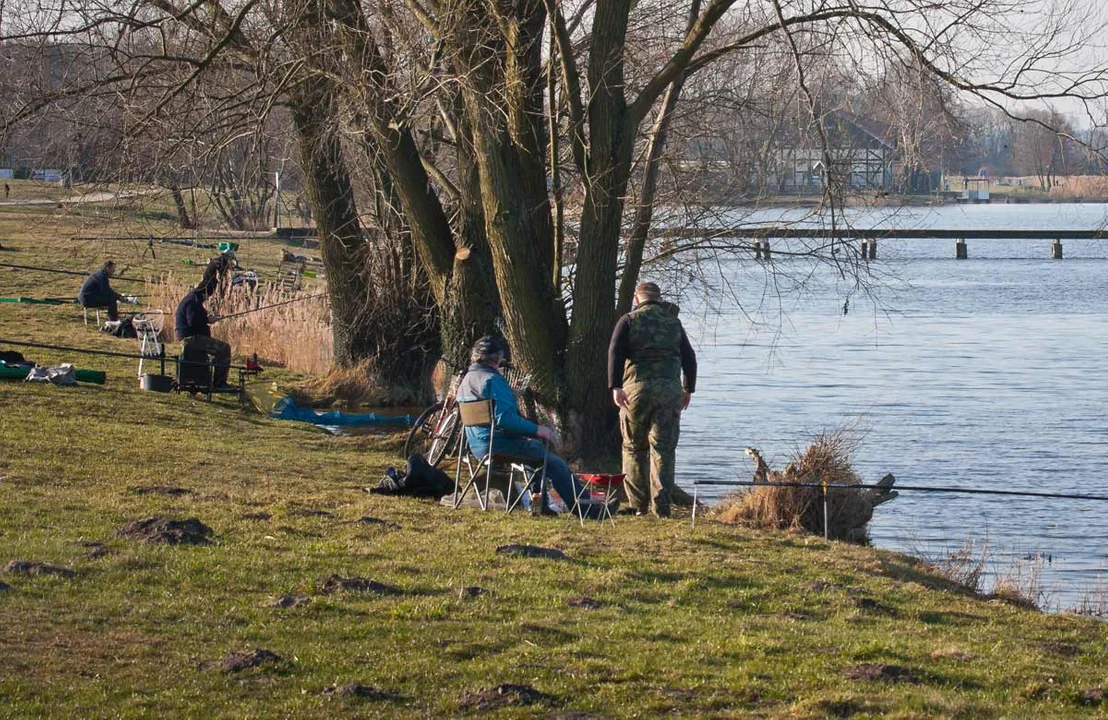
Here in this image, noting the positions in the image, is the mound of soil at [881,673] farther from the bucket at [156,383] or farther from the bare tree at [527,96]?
the bucket at [156,383]

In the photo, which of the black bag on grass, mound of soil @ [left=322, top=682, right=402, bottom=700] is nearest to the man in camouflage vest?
the black bag on grass

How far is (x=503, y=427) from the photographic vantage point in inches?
432

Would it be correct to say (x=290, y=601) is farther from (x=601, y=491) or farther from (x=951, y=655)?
(x=601, y=491)

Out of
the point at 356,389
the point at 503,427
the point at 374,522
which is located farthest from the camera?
the point at 356,389

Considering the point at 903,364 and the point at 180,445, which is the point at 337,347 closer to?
the point at 180,445

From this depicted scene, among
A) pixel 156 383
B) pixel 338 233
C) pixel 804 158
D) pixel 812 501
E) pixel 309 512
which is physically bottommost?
pixel 812 501

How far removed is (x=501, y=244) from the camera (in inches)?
596

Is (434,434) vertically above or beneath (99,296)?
beneath

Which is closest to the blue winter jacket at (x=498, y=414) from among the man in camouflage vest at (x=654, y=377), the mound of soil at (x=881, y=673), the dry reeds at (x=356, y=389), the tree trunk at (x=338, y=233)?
the man in camouflage vest at (x=654, y=377)

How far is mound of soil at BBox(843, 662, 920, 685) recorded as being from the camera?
646cm

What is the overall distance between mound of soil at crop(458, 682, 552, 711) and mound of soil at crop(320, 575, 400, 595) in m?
1.80

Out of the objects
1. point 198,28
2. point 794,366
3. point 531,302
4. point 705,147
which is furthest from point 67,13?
point 794,366

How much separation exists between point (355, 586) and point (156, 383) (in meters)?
10.3

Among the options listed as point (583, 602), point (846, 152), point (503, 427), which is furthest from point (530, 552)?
point (846, 152)
